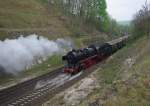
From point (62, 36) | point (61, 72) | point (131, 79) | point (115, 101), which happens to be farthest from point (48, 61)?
point (115, 101)

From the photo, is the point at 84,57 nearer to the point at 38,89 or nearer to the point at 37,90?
the point at 38,89

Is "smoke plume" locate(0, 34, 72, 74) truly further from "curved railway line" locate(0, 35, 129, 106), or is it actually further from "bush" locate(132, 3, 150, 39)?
"bush" locate(132, 3, 150, 39)

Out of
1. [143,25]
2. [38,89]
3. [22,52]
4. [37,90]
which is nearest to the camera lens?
[37,90]

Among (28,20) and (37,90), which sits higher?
(28,20)

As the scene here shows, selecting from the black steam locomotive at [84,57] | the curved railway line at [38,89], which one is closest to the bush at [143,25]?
the black steam locomotive at [84,57]

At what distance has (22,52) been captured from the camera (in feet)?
124

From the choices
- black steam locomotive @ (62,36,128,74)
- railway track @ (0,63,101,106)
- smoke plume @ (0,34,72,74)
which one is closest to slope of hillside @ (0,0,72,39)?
smoke plume @ (0,34,72,74)

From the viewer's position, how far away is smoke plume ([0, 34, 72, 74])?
34.0 m

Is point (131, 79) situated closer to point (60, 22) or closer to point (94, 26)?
point (60, 22)

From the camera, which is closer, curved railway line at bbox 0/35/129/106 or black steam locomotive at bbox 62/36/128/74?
curved railway line at bbox 0/35/129/106

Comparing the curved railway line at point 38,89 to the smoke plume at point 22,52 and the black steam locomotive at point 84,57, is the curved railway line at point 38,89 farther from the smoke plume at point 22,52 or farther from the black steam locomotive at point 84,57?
the smoke plume at point 22,52

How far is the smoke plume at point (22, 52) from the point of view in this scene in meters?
34.0

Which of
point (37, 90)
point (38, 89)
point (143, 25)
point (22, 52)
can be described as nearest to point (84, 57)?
point (22, 52)

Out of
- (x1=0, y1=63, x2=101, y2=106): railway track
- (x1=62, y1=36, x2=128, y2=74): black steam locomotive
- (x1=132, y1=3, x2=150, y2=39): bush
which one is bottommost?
(x1=0, y1=63, x2=101, y2=106): railway track
